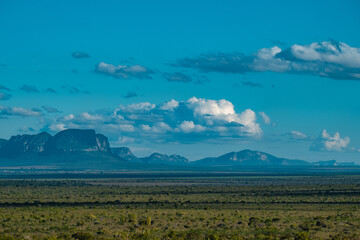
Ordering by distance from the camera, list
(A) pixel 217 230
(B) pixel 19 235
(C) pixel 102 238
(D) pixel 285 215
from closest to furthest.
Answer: (C) pixel 102 238
(B) pixel 19 235
(A) pixel 217 230
(D) pixel 285 215

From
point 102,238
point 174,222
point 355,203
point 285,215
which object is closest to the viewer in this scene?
point 102,238

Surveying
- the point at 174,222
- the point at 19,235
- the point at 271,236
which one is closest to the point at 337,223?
the point at 271,236

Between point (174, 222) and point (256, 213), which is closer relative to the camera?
point (174, 222)

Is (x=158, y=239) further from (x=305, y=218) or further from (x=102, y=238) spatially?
(x=305, y=218)

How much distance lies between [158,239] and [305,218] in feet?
78.7

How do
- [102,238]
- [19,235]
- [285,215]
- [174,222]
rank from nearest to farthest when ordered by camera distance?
[102,238], [19,235], [174,222], [285,215]

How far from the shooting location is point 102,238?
171 feet

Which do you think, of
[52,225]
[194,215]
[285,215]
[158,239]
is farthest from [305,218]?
[52,225]

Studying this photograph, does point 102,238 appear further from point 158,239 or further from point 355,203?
point 355,203

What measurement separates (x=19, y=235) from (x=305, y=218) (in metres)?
32.3

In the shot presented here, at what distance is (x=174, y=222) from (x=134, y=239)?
1450 centimetres

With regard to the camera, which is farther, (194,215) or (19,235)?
(194,215)

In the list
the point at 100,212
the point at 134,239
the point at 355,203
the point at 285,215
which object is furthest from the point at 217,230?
the point at 355,203

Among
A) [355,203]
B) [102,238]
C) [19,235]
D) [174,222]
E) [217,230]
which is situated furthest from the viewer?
[355,203]
